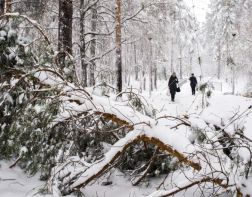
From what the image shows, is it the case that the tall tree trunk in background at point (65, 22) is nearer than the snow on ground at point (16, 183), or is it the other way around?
the snow on ground at point (16, 183)

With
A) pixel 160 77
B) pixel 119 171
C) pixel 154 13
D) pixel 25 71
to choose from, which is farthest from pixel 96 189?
pixel 160 77

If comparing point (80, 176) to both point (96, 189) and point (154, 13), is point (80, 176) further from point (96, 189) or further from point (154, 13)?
point (154, 13)

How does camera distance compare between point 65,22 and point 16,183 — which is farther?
point 65,22

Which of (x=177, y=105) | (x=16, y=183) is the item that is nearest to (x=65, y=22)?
Result: (x=16, y=183)

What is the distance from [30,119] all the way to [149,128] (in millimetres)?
1731

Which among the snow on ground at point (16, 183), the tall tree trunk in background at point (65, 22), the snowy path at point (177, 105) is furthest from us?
the tall tree trunk in background at point (65, 22)

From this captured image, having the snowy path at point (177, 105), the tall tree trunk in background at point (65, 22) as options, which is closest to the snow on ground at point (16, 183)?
the snowy path at point (177, 105)

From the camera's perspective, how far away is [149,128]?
13.2 feet

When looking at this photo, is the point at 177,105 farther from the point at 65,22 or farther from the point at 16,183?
the point at 16,183

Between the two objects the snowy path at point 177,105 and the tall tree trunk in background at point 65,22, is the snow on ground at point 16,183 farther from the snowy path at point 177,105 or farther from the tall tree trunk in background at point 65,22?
the tall tree trunk in background at point 65,22

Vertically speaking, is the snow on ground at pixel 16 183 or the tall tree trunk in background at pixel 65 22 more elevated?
the tall tree trunk in background at pixel 65 22

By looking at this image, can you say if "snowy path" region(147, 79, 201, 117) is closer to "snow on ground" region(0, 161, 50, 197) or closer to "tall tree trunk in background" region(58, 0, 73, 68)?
"snow on ground" region(0, 161, 50, 197)

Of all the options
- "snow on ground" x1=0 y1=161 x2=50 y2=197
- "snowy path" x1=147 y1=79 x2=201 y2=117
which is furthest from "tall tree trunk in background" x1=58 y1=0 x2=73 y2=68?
"snow on ground" x1=0 y1=161 x2=50 y2=197

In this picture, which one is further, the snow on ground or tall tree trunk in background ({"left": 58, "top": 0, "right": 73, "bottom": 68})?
tall tree trunk in background ({"left": 58, "top": 0, "right": 73, "bottom": 68})
